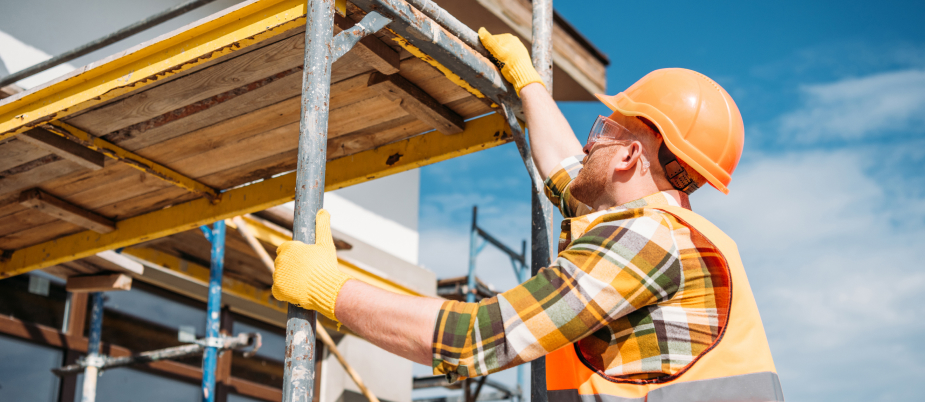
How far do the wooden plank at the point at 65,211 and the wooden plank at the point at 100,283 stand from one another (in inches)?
44.7

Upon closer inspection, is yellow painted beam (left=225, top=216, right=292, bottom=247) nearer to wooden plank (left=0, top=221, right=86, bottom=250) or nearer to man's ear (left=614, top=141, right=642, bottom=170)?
wooden plank (left=0, top=221, right=86, bottom=250)

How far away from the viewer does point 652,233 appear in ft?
6.77

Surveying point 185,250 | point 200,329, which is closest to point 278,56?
point 185,250

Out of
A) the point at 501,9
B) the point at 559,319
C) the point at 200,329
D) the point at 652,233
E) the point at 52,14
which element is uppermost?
the point at 501,9

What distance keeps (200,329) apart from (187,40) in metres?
5.04

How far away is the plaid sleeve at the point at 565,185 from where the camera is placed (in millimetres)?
2961

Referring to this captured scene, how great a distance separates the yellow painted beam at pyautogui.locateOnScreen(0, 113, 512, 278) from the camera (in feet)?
11.8

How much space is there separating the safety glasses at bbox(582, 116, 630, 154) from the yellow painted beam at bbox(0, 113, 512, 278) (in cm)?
83

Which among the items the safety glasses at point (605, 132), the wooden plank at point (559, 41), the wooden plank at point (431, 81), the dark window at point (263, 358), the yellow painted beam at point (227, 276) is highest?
the wooden plank at point (559, 41)

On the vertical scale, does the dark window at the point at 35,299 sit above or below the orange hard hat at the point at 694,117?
above

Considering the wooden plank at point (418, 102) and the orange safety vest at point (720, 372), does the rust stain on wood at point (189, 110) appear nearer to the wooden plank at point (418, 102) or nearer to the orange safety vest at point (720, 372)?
the wooden plank at point (418, 102)

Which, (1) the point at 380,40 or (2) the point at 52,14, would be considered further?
(2) the point at 52,14

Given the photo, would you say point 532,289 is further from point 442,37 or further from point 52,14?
point 52,14

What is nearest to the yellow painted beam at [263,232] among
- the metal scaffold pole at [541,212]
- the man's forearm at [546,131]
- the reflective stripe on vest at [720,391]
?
the metal scaffold pole at [541,212]
